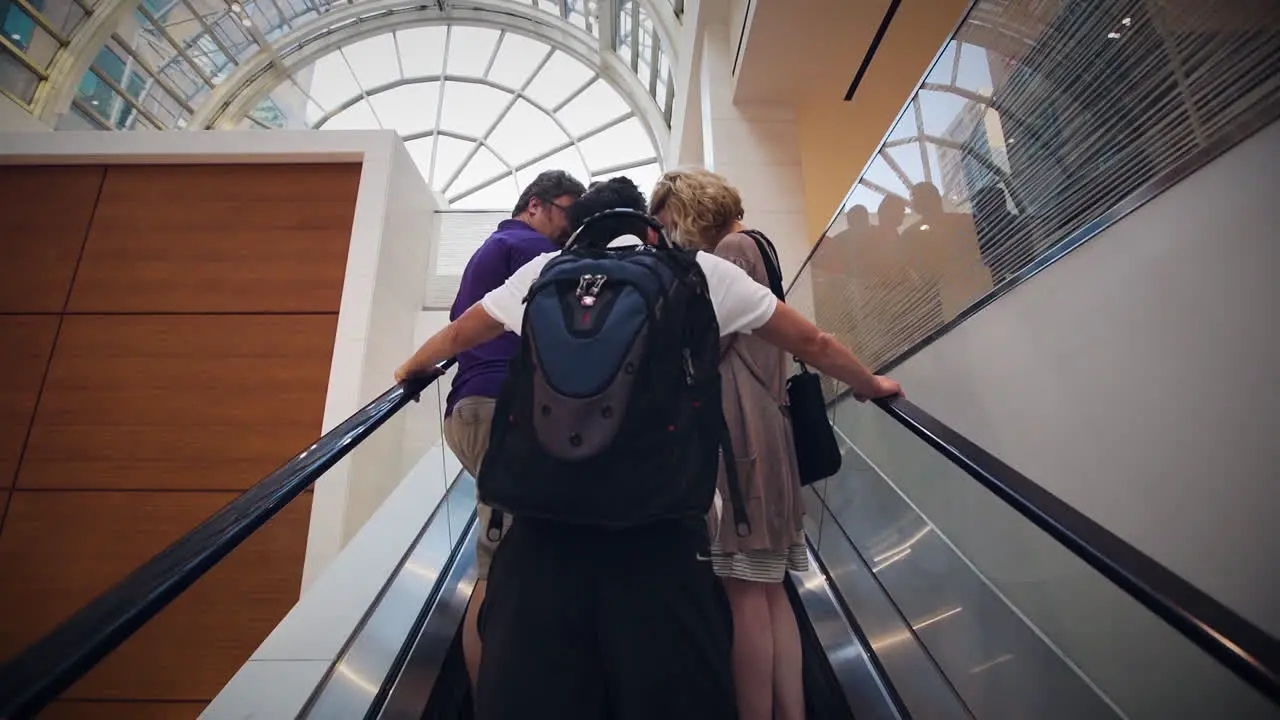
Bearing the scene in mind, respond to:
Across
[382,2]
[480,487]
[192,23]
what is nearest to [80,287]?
[480,487]

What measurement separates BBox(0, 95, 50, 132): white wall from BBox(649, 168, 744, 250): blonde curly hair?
1026 centimetres

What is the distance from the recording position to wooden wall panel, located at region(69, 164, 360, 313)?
4.97 m

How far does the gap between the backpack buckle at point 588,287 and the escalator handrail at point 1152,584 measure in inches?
36.9

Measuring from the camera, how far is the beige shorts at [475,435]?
64.0 inches

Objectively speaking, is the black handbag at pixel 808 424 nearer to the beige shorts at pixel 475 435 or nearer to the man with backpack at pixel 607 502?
the man with backpack at pixel 607 502

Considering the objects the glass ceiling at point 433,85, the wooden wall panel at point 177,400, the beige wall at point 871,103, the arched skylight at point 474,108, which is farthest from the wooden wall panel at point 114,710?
the arched skylight at point 474,108

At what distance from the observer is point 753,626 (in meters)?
1.44

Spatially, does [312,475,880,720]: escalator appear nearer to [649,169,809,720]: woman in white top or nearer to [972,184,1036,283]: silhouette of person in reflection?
[649,169,809,720]: woman in white top

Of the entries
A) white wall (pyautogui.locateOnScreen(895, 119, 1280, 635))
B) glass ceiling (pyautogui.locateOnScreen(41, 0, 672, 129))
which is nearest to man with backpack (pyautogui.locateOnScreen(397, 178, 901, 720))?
white wall (pyautogui.locateOnScreen(895, 119, 1280, 635))

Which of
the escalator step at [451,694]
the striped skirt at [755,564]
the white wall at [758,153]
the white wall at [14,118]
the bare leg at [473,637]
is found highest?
the white wall at [14,118]

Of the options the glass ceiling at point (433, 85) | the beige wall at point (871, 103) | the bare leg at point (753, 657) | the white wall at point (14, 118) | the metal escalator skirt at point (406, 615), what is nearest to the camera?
the bare leg at point (753, 657)

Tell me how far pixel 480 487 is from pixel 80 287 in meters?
6.40

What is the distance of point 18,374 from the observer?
4.74 m

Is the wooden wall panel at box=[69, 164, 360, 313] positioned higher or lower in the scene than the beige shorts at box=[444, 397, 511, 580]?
higher
